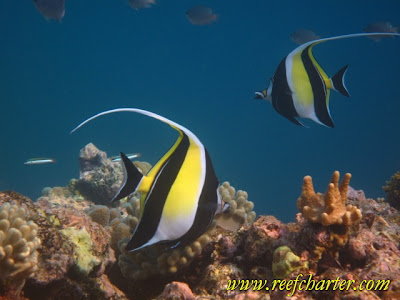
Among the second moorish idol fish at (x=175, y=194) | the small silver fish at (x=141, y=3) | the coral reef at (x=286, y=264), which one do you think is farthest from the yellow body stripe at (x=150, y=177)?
the small silver fish at (x=141, y=3)

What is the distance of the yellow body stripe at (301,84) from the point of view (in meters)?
2.41

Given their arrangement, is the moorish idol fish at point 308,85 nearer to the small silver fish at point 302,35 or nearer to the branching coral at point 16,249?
the branching coral at point 16,249

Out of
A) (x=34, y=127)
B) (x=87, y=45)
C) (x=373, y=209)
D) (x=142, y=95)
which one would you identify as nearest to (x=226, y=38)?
(x=142, y=95)

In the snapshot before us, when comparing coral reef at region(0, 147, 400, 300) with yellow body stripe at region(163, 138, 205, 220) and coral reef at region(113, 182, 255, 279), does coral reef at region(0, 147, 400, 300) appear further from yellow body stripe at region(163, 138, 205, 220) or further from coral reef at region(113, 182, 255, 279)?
yellow body stripe at region(163, 138, 205, 220)

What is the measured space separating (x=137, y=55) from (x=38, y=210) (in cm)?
12314

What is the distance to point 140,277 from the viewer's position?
2662 millimetres

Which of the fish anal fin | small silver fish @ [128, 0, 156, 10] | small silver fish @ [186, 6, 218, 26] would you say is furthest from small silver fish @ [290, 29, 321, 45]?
the fish anal fin

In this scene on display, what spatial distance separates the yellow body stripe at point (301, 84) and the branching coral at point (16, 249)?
2.26 metres

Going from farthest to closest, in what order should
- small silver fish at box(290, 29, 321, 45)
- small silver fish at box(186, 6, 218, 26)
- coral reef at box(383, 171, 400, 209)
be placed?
small silver fish at box(186, 6, 218, 26) → small silver fish at box(290, 29, 321, 45) → coral reef at box(383, 171, 400, 209)

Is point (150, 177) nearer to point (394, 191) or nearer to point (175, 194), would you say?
point (175, 194)

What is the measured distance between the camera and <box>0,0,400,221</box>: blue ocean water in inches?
3108

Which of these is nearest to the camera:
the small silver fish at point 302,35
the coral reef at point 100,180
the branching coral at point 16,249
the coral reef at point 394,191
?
the branching coral at point 16,249

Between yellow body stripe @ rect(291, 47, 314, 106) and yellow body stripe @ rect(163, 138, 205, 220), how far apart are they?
1259 millimetres

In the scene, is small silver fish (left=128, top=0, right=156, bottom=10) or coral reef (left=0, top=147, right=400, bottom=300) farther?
small silver fish (left=128, top=0, right=156, bottom=10)
